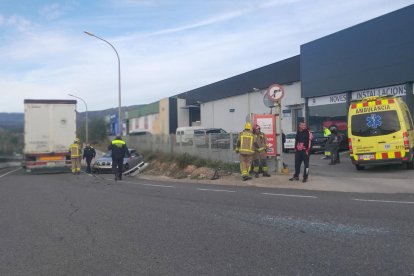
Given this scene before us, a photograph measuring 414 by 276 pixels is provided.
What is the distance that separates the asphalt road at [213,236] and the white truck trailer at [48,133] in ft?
40.9

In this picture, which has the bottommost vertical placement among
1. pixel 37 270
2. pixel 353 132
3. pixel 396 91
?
pixel 37 270

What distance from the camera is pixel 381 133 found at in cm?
1511

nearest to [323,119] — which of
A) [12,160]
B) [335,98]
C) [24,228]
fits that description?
[335,98]

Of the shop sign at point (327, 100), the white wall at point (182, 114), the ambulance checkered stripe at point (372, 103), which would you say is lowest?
the ambulance checkered stripe at point (372, 103)

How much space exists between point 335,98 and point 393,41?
5738 mm

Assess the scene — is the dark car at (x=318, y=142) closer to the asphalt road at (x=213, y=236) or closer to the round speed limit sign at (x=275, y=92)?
the round speed limit sign at (x=275, y=92)

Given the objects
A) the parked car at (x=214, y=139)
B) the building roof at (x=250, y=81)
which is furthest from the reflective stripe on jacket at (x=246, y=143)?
the building roof at (x=250, y=81)

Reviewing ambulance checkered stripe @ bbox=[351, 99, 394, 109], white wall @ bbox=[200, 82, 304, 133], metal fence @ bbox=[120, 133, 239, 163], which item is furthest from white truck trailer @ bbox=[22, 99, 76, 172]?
white wall @ bbox=[200, 82, 304, 133]

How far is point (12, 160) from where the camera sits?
141ft

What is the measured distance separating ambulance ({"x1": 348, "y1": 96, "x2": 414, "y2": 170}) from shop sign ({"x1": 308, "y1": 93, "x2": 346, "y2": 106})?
39.7ft

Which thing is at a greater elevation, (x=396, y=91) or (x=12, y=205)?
(x=396, y=91)

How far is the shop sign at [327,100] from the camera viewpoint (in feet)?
91.4

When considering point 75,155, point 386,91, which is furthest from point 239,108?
point 75,155

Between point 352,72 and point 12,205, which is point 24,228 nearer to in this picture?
point 12,205
